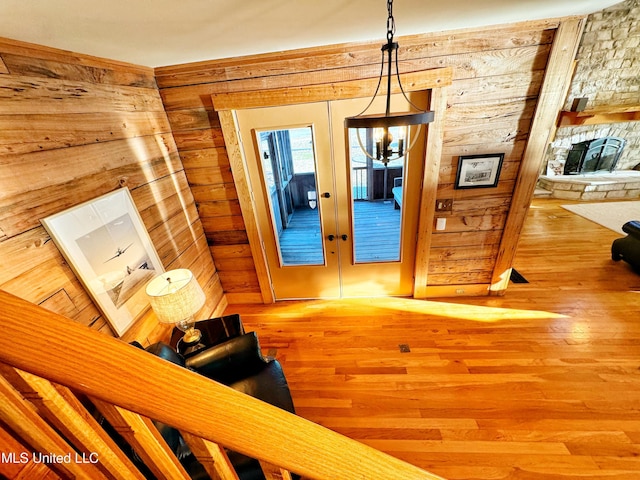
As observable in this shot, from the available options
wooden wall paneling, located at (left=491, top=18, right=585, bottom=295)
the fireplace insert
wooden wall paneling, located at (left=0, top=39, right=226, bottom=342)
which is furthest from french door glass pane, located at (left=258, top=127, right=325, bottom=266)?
the fireplace insert

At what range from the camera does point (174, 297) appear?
1581mm

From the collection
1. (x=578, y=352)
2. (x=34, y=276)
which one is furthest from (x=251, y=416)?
(x=578, y=352)

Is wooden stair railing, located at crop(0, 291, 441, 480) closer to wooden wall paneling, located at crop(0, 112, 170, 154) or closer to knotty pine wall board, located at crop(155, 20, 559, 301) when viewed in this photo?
wooden wall paneling, located at crop(0, 112, 170, 154)

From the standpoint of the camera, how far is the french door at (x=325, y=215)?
7.11 ft

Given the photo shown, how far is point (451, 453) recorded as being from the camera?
1593 millimetres

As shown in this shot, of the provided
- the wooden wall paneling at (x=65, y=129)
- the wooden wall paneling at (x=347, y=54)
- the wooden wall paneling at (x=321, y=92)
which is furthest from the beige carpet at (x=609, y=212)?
the wooden wall paneling at (x=65, y=129)

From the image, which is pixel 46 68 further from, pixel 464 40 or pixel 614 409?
pixel 614 409

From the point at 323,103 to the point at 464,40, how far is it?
1.09 m

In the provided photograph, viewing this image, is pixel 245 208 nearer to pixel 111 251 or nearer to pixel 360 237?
pixel 111 251

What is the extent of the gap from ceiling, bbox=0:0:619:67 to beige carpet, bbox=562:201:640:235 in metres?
4.38

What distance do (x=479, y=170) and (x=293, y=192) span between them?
2.83 metres

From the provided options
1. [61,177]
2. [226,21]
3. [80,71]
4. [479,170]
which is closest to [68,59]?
[80,71]

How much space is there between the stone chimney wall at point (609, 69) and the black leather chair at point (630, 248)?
11.9 feet

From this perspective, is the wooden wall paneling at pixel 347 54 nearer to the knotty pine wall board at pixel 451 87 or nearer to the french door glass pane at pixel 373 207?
the knotty pine wall board at pixel 451 87
